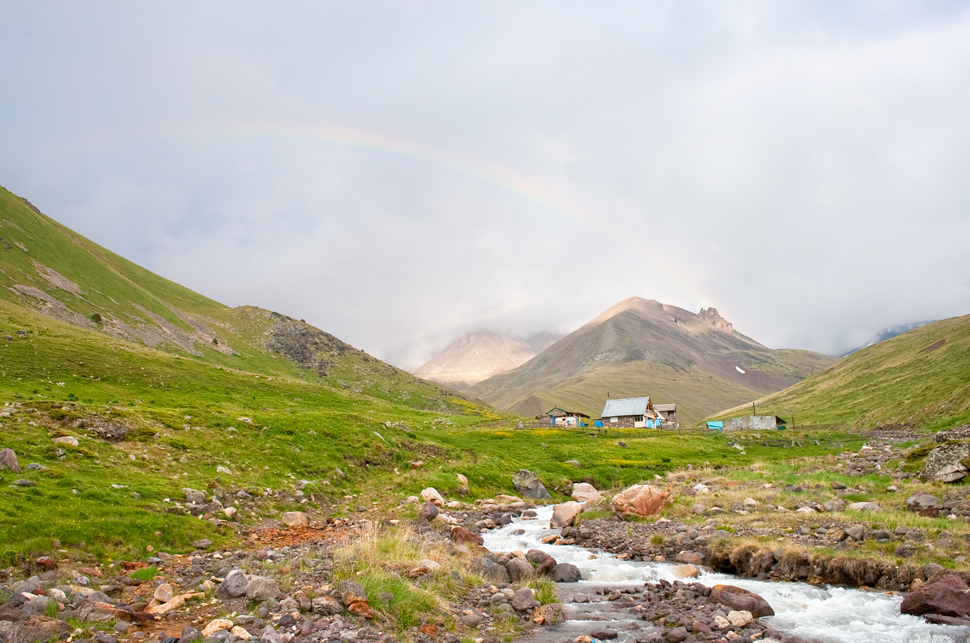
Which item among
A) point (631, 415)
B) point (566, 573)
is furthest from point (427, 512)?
point (631, 415)

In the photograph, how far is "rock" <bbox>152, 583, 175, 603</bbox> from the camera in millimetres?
12883

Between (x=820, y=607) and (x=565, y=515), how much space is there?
15964 mm

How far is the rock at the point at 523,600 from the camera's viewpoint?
15.3 m

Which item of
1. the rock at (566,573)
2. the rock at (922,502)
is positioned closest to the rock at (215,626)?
the rock at (566,573)

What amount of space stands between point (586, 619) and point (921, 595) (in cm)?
939

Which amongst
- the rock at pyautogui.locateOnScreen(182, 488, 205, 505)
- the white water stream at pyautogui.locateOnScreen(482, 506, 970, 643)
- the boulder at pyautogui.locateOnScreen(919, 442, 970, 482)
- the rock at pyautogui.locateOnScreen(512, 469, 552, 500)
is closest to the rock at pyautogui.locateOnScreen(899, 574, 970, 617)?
the white water stream at pyautogui.locateOnScreen(482, 506, 970, 643)

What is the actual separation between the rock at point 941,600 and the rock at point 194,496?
85.7ft

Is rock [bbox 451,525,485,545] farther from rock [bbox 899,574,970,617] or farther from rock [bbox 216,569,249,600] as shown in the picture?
rock [bbox 899,574,970,617]

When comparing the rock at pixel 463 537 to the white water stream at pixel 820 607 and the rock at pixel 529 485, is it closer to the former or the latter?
the white water stream at pixel 820 607

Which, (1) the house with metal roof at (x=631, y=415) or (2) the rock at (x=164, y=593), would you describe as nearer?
(2) the rock at (x=164, y=593)

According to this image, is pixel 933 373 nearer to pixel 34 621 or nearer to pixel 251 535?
pixel 251 535

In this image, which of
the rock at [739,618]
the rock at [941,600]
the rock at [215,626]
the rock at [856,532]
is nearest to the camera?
the rock at [215,626]

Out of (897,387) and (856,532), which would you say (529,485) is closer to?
(856,532)

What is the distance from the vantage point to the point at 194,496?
73.6 feet
